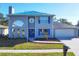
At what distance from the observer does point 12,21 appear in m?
10.3

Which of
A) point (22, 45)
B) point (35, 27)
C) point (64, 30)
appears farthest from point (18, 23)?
point (64, 30)

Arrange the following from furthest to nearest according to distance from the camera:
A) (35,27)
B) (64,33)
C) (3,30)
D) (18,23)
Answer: (35,27) → (18,23) → (64,33) → (3,30)

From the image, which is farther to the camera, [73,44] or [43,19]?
[43,19]

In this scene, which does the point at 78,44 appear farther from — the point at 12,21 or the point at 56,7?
the point at 12,21

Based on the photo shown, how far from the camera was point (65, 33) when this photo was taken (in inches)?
404

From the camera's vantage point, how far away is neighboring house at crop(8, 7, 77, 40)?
33.5 feet

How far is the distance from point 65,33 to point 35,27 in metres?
0.79

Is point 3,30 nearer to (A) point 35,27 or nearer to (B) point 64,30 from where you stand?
(A) point 35,27

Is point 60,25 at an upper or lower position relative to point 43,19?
lower

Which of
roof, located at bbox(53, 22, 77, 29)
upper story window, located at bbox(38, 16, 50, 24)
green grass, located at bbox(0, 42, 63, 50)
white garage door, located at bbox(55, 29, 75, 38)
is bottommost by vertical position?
green grass, located at bbox(0, 42, 63, 50)

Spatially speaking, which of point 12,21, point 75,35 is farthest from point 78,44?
point 12,21

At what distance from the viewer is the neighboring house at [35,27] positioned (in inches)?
402

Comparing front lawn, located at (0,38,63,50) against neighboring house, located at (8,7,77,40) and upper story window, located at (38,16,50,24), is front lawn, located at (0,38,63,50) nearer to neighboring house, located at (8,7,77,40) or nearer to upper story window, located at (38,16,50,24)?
neighboring house, located at (8,7,77,40)

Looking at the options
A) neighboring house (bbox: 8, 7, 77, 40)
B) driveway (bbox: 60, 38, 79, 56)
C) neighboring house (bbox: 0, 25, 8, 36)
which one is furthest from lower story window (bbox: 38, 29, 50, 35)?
neighboring house (bbox: 0, 25, 8, 36)
